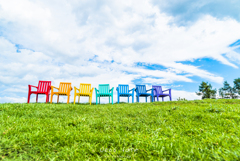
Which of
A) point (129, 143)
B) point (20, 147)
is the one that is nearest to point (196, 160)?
point (129, 143)

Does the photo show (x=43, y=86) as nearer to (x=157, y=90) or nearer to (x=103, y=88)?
(x=103, y=88)

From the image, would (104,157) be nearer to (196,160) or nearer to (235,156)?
(196,160)

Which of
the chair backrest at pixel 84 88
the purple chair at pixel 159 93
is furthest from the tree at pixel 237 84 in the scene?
the chair backrest at pixel 84 88

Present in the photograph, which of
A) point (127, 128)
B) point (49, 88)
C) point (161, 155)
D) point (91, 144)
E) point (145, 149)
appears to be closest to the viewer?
point (161, 155)

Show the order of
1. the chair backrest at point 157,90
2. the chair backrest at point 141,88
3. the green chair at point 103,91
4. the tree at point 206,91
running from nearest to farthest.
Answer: the green chair at point 103,91, the chair backrest at point 141,88, the chair backrest at point 157,90, the tree at point 206,91

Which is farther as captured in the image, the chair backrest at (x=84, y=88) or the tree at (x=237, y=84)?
the tree at (x=237, y=84)

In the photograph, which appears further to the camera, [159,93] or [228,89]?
[228,89]

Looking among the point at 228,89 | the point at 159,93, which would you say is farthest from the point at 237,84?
the point at 159,93

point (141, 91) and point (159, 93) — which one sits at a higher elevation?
point (141, 91)

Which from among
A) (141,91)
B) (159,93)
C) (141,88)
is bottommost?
(159,93)

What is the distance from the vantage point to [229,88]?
27797mm

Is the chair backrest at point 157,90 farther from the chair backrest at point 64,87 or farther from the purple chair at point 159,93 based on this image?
the chair backrest at point 64,87

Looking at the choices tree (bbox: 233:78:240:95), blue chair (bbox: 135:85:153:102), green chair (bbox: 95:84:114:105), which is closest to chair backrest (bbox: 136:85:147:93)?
blue chair (bbox: 135:85:153:102)

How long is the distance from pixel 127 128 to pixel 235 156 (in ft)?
7.08
